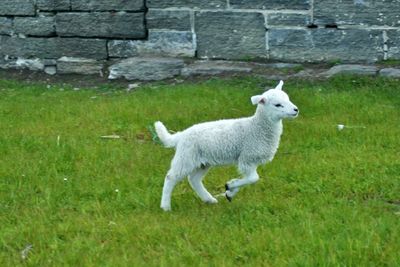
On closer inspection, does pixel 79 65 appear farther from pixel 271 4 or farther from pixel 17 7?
pixel 271 4

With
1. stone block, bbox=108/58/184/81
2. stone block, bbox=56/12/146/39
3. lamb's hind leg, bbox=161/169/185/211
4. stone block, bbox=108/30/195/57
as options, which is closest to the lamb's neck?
lamb's hind leg, bbox=161/169/185/211

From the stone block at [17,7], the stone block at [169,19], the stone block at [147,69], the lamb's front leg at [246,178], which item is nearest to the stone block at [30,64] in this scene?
the stone block at [17,7]

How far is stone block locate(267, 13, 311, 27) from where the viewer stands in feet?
30.1

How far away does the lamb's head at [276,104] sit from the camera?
4.64 meters

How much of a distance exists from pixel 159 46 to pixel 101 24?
786 millimetres

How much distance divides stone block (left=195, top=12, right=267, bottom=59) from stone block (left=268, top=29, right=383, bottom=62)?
0.16 meters

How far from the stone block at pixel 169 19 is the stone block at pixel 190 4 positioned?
72 mm

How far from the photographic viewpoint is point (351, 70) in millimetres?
8664

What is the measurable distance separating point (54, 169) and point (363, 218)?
239 cm

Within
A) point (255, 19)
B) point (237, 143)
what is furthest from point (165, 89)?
point (237, 143)

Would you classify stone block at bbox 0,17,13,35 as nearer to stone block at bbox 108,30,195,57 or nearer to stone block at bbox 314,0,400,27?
stone block at bbox 108,30,195,57

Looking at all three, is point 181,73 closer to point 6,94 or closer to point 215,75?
point 215,75

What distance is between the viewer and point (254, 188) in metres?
5.32

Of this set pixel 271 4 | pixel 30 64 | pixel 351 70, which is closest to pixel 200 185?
pixel 351 70
